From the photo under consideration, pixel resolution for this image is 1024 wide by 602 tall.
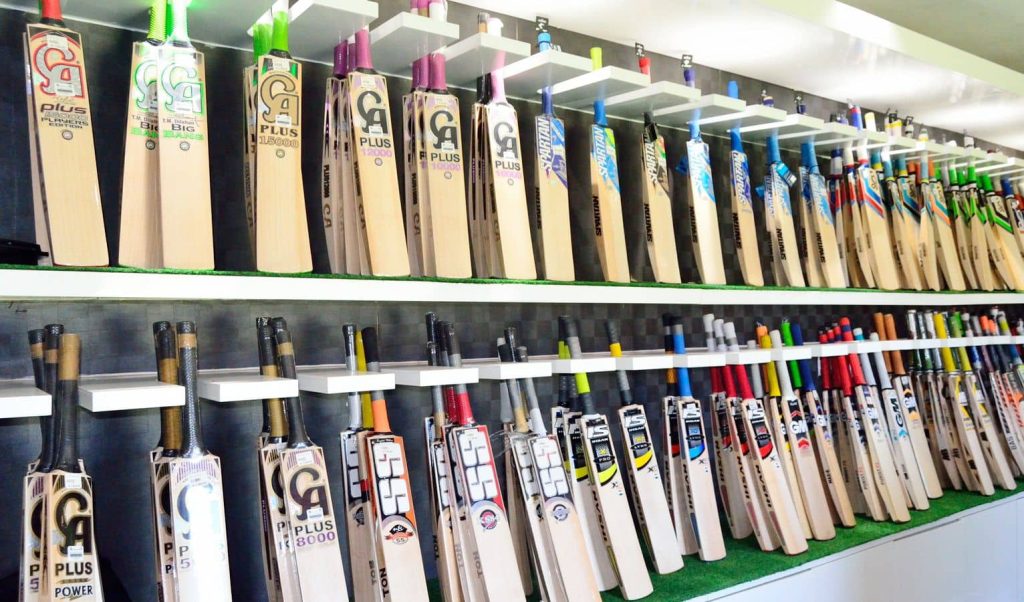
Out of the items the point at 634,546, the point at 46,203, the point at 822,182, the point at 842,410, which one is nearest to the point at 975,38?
the point at 822,182

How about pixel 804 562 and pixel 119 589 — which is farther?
pixel 804 562

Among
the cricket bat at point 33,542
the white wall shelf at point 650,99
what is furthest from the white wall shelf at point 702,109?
the cricket bat at point 33,542

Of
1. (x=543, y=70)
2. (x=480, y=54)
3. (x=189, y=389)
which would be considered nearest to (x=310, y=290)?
(x=189, y=389)

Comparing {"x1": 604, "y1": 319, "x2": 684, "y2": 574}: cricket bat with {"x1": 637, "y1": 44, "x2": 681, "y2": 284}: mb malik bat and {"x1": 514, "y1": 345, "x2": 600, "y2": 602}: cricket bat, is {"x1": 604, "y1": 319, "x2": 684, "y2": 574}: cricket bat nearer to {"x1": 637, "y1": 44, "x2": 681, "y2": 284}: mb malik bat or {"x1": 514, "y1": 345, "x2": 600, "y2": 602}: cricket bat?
{"x1": 514, "y1": 345, "x2": 600, "y2": 602}: cricket bat

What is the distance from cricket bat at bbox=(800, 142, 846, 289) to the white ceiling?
1.37ft

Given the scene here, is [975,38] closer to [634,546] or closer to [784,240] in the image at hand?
[784,240]

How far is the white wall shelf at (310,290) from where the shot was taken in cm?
142

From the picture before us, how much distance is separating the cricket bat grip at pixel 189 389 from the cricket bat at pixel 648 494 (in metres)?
1.21

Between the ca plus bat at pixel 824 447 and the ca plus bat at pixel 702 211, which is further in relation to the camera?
the ca plus bat at pixel 824 447

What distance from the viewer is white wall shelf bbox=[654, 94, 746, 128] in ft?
8.57

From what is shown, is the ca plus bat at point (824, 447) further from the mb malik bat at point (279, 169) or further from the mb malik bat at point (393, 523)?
the mb malik bat at point (279, 169)

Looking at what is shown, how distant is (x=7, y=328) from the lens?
5.45 ft

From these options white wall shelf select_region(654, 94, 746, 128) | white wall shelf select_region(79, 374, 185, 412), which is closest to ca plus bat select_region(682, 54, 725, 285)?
white wall shelf select_region(654, 94, 746, 128)

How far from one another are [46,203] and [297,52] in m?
0.79
